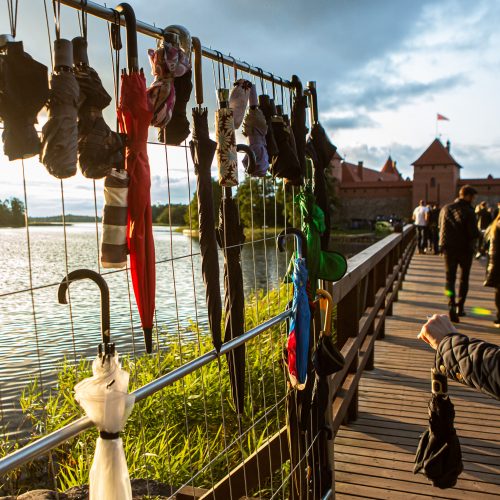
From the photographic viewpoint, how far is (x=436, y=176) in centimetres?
5159

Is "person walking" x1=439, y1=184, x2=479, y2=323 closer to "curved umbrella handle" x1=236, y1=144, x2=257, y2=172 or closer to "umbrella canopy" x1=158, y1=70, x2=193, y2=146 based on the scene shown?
"curved umbrella handle" x1=236, y1=144, x2=257, y2=172

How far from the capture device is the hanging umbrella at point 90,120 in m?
1.05

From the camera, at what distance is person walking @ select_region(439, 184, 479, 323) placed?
605 centimetres

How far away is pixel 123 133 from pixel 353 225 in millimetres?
52110

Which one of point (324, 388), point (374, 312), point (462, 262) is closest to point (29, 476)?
point (324, 388)

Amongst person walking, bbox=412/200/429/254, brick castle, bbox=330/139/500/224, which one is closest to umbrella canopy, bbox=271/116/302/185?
person walking, bbox=412/200/429/254

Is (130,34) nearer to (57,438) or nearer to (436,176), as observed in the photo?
(57,438)

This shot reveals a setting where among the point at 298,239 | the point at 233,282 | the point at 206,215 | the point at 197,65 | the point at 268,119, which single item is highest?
the point at 197,65

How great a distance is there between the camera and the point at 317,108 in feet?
8.25

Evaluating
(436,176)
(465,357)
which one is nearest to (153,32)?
(465,357)

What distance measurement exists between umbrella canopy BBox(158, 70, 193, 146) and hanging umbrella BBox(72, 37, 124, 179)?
0.95 feet

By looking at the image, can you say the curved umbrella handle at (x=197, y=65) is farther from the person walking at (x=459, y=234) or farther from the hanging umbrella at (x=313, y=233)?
the person walking at (x=459, y=234)

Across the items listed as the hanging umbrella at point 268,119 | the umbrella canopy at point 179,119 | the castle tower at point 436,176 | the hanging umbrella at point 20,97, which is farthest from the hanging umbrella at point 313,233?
the castle tower at point 436,176

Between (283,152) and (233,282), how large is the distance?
0.55 metres
